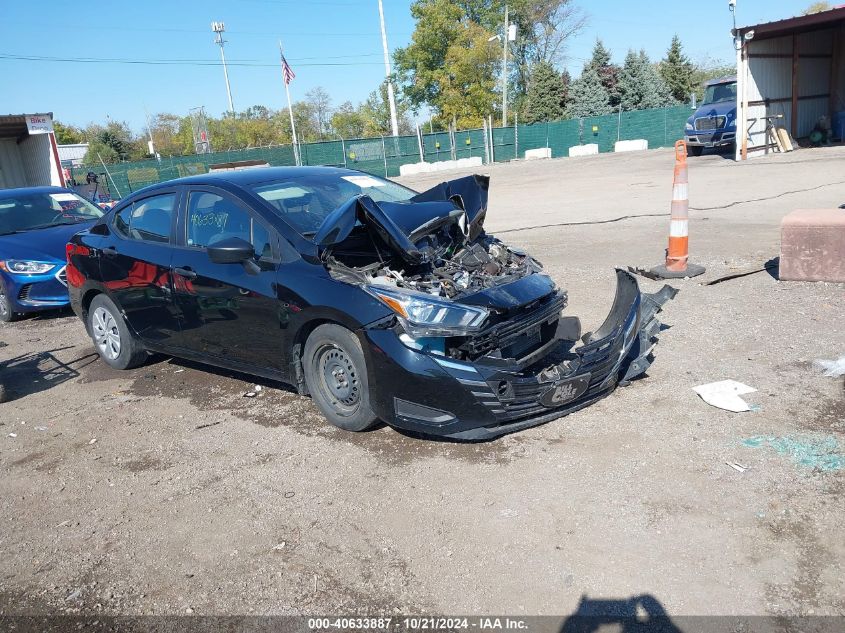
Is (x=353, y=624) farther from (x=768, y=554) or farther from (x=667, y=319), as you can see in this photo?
(x=667, y=319)

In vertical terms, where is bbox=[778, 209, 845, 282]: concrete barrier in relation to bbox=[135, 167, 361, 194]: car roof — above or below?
below

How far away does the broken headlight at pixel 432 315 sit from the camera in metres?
3.99

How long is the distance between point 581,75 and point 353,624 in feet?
181

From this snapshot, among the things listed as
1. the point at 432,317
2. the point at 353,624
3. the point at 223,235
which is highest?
the point at 223,235

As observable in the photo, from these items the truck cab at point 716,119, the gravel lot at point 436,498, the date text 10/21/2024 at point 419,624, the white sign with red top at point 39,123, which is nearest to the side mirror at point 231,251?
the gravel lot at point 436,498

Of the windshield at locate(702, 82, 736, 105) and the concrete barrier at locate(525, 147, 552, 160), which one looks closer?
the windshield at locate(702, 82, 736, 105)

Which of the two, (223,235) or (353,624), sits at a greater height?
(223,235)

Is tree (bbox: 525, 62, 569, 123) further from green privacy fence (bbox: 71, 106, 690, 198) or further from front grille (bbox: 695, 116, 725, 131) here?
front grille (bbox: 695, 116, 725, 131)

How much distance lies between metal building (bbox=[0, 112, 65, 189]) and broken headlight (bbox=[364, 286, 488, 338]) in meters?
16.4

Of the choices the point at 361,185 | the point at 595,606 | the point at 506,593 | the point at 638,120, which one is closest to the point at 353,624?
the point at 506,593

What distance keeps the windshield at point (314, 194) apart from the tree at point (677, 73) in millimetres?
53605

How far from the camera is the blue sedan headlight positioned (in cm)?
841

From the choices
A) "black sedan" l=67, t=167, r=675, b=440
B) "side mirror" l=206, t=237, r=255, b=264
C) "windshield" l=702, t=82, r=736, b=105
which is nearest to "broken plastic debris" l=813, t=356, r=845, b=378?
"black sedan" l=67, t=167, r=675, b=440

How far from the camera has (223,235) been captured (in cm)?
511
